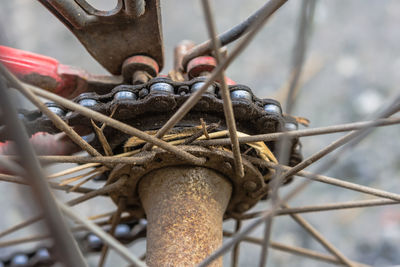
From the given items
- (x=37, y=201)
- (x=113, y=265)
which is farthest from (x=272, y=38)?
(x=37, y=201)

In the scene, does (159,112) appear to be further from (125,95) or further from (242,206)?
(242,206)

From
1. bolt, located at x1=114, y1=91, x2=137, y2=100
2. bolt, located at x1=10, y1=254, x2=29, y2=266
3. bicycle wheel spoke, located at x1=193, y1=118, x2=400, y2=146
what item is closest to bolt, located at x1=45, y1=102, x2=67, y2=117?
Answer: bolt, located at x1=114, y1=91, x2=137, y2=100

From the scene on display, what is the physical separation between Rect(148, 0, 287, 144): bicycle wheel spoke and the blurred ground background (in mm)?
2368

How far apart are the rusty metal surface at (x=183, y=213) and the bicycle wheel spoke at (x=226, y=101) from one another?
8cm

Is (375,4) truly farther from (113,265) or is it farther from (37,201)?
(37,201)

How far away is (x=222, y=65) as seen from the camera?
0.80m

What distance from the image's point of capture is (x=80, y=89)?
4.13 ft

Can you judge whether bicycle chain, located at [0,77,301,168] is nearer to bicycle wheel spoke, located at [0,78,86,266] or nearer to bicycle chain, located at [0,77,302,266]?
bicycle chain, located at [0,77,302,266]

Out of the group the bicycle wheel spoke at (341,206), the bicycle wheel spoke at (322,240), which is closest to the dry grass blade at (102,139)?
the bicycle wheel spoke at (341,206)

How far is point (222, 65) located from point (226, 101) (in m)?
0.12

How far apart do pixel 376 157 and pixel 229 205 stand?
2.65 meters

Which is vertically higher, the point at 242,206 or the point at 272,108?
the point at 272,108

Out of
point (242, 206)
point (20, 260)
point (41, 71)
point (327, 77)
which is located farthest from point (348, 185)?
point (327, 77)

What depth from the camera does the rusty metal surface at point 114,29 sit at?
116 centimetres
